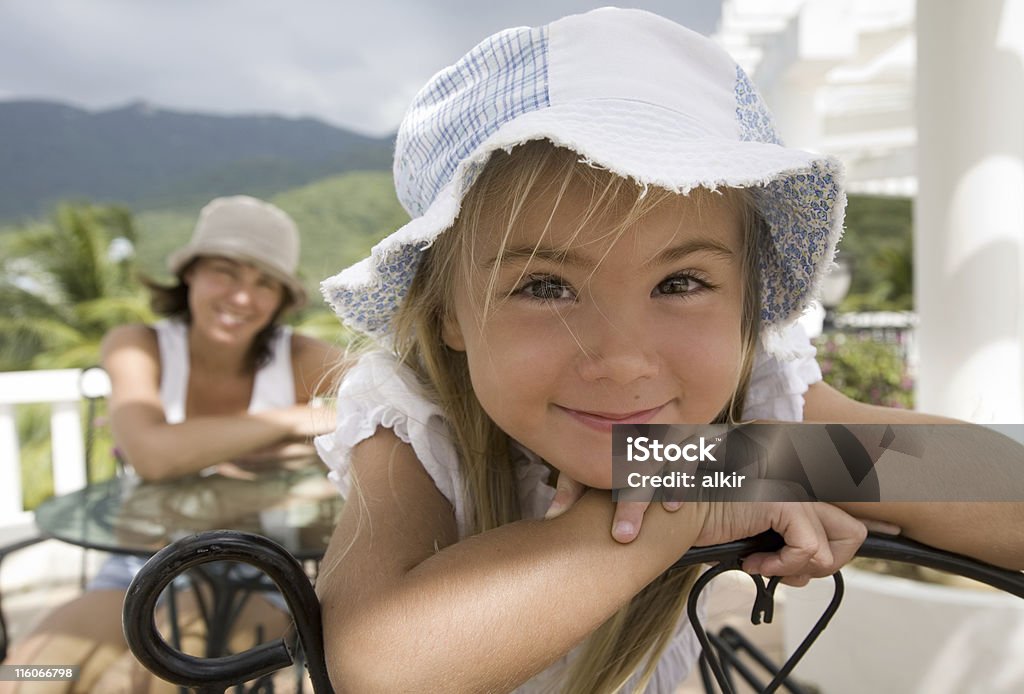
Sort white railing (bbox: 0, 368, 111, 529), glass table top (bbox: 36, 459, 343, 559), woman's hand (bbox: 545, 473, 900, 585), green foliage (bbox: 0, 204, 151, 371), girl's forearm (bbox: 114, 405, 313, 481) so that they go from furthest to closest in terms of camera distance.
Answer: green foliage (bbox: 0, 204, 151, 371) → white railing (bbox: 0, 368, 111, 529) → girl's forearm (bbox: 114, 405, 313, 481) → glass table top (bbox: 36, 459, 343, 559) → woman's hand (bbox: 545, 473, 900, 585)

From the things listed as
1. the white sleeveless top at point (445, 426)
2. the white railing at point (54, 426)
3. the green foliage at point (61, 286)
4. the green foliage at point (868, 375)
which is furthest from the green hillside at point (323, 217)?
the white sleeveless top at point (445, 426)

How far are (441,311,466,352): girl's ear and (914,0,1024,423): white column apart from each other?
1900 mm

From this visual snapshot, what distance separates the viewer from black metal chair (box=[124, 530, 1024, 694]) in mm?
657

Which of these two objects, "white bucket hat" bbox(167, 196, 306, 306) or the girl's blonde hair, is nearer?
the girl's blonde hair

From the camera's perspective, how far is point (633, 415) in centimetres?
82

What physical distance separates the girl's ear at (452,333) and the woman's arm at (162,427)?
1.13m

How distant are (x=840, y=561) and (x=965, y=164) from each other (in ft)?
6.87

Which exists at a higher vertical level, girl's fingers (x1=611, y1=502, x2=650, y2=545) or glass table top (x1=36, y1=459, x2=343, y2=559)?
girl's fingers (x1=611, y1=502, x2=650, y2=545)

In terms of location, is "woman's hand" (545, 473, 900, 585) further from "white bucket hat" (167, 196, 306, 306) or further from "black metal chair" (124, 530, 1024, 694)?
"white bucket hat" (167, 196, 306, 306)

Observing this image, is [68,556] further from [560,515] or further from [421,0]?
[421,0]

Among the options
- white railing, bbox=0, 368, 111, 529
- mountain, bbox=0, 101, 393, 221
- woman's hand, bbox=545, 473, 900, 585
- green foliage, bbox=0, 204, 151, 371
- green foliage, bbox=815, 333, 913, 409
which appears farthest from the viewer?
mountain, bbox=0, 101, 393, 221

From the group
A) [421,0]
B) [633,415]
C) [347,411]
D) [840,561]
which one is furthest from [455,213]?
[421,0]

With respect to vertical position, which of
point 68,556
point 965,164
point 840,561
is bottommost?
Answer: point 68,556

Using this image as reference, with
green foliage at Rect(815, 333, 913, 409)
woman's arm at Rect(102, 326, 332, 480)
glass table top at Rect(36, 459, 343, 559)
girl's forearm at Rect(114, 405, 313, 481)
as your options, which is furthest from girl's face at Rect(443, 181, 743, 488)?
green foliage at Rect(815, 333, 913, 409)
